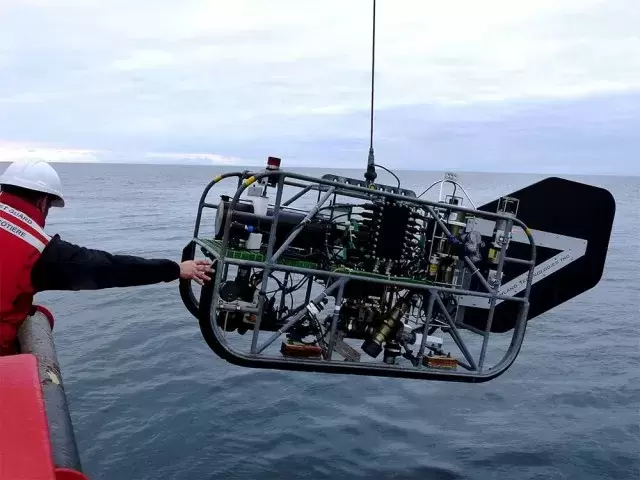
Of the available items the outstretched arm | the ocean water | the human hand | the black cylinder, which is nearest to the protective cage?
the black cylinder

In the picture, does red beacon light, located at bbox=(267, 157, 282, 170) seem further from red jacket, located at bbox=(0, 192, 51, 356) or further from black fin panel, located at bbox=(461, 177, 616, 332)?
black fin panel, located at bbox=(461, 177, 616, 332)

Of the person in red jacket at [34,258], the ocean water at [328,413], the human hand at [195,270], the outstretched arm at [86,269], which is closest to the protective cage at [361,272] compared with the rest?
the human hand at [195,270]

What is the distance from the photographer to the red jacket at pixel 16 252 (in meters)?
3.76

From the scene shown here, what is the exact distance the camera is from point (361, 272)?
579 cm

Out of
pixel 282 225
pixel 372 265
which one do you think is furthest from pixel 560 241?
pixel 282 225

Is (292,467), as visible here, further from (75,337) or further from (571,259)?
(75,337)

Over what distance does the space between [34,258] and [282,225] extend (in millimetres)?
2697

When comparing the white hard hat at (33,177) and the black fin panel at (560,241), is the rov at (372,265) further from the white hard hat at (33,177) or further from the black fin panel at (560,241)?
the white hard hat at (33,177)

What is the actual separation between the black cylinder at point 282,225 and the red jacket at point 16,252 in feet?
6.81

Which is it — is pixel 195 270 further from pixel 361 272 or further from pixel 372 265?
pixel 372 265

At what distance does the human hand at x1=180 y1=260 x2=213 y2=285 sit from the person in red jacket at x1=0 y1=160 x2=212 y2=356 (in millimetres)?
476

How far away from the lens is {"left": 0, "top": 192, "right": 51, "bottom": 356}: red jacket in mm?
3764

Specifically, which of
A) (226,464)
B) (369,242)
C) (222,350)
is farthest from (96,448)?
(369,242)

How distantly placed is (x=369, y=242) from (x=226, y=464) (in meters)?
3.46
